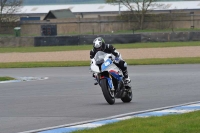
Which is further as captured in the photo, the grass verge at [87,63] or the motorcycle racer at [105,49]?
the grass verge at [87,63]

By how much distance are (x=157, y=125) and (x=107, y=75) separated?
4124 millimetres

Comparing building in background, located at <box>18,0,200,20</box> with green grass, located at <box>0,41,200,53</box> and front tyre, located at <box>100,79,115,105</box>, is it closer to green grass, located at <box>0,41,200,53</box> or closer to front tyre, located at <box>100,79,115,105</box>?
green grass, located at <box>0,41,200,53</box>

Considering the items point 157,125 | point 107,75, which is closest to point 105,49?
point 107,75

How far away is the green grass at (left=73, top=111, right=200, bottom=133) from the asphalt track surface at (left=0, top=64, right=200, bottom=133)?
1429 mm

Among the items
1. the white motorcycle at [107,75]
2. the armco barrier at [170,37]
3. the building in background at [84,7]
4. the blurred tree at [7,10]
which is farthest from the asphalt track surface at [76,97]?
the building in background at [84,7]

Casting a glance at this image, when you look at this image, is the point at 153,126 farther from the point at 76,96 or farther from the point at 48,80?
the point at 48,80

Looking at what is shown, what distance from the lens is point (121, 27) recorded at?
57281mm

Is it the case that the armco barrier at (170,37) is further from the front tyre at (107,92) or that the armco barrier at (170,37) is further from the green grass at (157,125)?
the green grass at (157,125)

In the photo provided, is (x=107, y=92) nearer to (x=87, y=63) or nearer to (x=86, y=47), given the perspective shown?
(x=87, y=63)

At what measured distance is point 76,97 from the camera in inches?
579

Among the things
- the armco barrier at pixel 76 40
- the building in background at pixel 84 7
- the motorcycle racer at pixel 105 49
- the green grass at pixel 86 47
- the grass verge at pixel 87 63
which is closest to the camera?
the motorcycle racer at pixel 105 49

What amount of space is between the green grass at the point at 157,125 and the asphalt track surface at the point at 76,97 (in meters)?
1.43

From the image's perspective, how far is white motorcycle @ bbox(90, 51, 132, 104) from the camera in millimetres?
12422

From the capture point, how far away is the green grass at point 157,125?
800 cm
